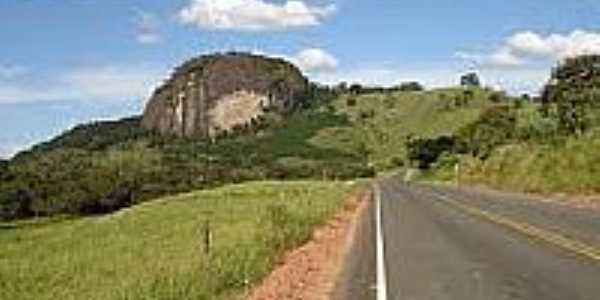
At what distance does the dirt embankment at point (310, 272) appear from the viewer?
1667 cm

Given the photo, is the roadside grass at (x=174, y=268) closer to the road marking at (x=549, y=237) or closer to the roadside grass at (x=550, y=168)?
the road marking at (x=549, y=237)

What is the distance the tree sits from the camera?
72.2m

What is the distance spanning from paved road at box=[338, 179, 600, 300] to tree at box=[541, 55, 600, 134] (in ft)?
121

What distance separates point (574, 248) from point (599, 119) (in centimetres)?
4982

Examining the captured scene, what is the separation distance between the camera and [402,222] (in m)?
35.5

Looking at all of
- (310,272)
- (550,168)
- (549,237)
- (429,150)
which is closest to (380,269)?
(310,272)

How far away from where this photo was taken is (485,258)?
20.4m

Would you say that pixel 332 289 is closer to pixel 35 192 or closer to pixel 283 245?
pixel 283 245

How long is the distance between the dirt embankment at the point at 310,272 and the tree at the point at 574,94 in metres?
41.8

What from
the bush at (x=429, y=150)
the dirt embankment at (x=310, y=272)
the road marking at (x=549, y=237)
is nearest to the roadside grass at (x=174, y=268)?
the dirt embankment at (x=310, y=272)

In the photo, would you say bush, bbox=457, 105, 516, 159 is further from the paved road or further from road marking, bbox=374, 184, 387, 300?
road marking, bbox=374, 184, 387, 300

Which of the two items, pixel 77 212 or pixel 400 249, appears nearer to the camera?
pixel 400 249

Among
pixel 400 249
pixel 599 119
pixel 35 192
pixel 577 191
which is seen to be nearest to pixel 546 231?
pixel 400 249

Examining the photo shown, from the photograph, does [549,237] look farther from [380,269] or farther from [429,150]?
[429,150]
